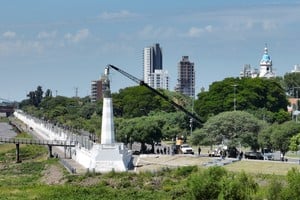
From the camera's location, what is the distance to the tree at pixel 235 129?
76.2m

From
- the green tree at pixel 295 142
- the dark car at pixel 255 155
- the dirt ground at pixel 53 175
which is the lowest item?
the dirt ground at pixel 53 175

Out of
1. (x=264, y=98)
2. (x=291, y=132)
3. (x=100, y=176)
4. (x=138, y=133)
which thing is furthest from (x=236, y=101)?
(x=100, y=176)

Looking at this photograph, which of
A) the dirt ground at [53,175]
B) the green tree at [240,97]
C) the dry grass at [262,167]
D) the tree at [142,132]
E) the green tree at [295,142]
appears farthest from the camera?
the green tree at [240,97]

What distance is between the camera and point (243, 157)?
7225 cm

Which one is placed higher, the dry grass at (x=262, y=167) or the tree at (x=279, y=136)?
the tree at (x=279, y=136)

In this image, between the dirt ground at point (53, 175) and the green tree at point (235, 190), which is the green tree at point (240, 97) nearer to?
the dirt ground at point (53, 175)

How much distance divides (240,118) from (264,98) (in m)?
45.3

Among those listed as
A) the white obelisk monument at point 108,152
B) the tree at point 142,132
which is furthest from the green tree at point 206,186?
the tree at point 142,132

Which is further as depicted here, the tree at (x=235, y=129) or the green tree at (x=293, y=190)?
the tree at (x=235, y=129)

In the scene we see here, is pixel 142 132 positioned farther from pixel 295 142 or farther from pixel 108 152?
pixel 295 142

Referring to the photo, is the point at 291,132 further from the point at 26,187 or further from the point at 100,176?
the point at 26,187

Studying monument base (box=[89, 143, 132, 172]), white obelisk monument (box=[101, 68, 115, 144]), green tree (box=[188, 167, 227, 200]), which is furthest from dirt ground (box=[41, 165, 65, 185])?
green tree (box=[188, 167, 227, 200])

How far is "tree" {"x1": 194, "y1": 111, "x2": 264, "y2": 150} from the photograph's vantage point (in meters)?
76.2

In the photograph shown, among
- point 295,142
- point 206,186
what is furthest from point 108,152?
point 206,186
